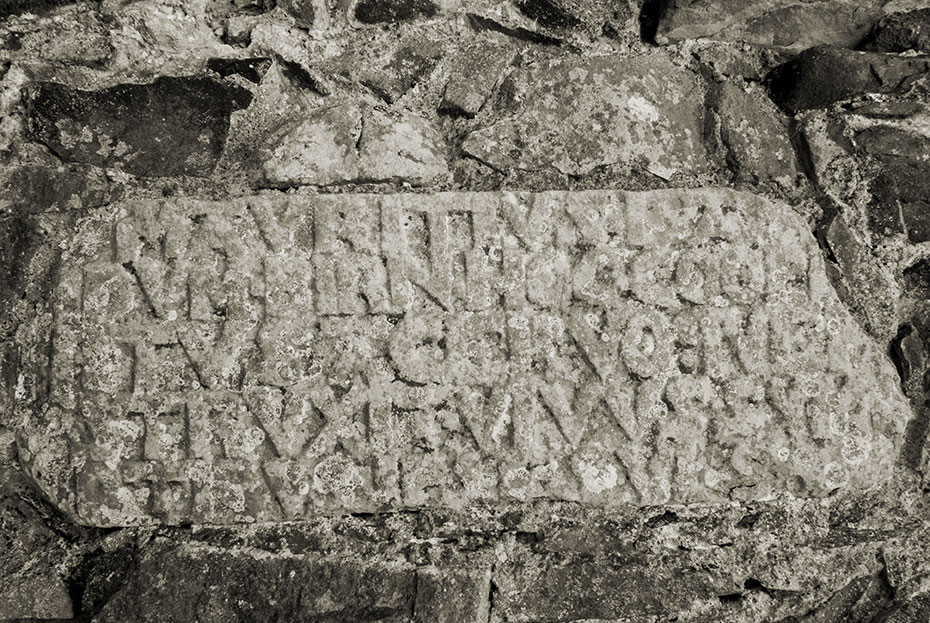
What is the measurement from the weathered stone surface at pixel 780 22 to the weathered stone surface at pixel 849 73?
8 cm

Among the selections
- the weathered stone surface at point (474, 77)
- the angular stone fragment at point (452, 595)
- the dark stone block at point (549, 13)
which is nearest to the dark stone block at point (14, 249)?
the weathered stone surface at point (474, 77)

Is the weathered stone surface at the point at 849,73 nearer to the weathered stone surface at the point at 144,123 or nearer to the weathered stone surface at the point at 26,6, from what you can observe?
A: the weathered stone surface at the point at 144,123

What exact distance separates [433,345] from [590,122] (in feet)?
1.71

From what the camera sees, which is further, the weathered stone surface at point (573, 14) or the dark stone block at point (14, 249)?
the weathered stone surface at point (573, 14)

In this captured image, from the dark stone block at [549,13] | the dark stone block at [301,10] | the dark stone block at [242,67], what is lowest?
the dark stone block at [242,67]

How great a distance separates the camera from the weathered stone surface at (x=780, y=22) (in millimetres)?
1395

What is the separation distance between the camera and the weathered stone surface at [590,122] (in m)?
1.33

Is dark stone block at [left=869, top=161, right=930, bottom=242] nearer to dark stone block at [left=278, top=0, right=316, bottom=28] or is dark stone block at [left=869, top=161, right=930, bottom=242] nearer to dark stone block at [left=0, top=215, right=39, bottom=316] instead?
dark stone block at [left=278, top=0, right=316, bottom=28]

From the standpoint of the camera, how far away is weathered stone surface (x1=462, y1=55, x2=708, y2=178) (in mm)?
1329

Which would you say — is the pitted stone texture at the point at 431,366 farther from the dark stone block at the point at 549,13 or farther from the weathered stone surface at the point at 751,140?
the dark stone block at the point at 549,13

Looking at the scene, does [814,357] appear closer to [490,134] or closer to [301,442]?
[490,134]

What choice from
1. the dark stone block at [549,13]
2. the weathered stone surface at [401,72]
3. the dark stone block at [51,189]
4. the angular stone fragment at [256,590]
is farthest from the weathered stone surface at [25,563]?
the dark stone block at [549,13]

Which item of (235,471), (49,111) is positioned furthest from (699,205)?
(49,111)

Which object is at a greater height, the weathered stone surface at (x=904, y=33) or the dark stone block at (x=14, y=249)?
the weathered stone surface at (x=904, y=33)
